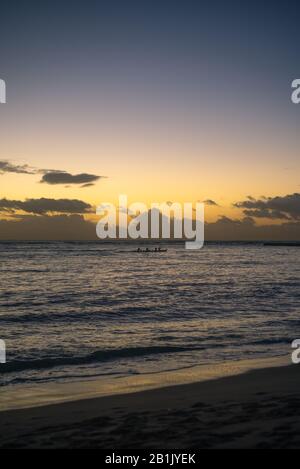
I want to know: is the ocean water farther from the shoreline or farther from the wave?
the shoreline

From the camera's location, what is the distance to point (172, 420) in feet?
24.0

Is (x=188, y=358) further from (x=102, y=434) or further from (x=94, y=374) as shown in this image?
(x=102, y=434)

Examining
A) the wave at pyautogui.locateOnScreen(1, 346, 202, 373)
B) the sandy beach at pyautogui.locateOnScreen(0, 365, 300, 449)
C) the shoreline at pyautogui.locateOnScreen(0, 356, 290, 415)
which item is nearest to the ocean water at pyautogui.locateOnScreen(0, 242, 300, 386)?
the wave at pyautogui.locateOnScreen(1, 346, 202, 373)

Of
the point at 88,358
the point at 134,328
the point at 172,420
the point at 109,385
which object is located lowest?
the point at 134,328

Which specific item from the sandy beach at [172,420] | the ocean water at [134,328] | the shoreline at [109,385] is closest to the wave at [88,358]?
the ocean water at [134,328]

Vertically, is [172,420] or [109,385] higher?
[172,420]

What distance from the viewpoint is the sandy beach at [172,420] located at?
6.27 m

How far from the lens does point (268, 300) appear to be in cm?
2631

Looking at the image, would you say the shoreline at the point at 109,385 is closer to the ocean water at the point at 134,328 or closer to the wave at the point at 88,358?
the ocean water at the point at 134,328

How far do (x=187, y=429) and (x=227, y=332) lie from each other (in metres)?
10.8

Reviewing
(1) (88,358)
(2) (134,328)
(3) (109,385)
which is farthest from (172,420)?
(2) (134,328)

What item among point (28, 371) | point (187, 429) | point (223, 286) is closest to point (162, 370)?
point (28, 371)

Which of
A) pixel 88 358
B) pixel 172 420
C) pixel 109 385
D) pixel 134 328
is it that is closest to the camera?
pixel 172 420

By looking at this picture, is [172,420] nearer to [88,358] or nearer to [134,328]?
[88,358]
